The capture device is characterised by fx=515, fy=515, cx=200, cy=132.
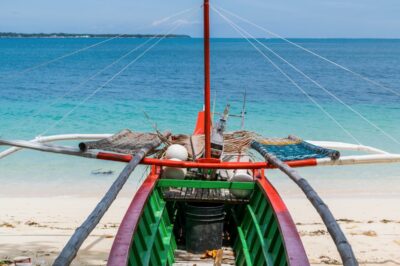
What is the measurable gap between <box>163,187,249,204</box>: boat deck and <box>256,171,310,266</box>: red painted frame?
70 centimetres

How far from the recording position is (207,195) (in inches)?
289

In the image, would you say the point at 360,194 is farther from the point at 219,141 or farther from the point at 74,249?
the point at 74,249

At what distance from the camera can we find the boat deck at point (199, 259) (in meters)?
6.54

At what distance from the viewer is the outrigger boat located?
5.46 metres

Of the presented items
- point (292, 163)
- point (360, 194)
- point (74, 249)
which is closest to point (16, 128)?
point (360, 194)

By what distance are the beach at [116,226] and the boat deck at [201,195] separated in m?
1.97

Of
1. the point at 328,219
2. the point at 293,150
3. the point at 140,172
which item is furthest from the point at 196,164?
the point at 140,172

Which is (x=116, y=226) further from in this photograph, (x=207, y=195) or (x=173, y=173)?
(x=207, y=195)

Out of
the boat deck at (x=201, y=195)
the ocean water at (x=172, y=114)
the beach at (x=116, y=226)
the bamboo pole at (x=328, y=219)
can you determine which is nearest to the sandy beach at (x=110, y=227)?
the beach at (x=116, y=226)

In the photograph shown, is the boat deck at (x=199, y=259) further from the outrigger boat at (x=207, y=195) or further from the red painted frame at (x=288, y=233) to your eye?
the red painted frame at (x=288, y=233)

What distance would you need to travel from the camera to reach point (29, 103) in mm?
34000

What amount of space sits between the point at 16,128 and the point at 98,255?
1767 centimetres

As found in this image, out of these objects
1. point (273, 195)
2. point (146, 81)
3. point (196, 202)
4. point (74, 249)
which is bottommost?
point (146, 81)

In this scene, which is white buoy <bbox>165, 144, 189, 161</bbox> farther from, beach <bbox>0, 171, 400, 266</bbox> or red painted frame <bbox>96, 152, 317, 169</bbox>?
beach <bbox>0, 171, 400, 266</bbox>
